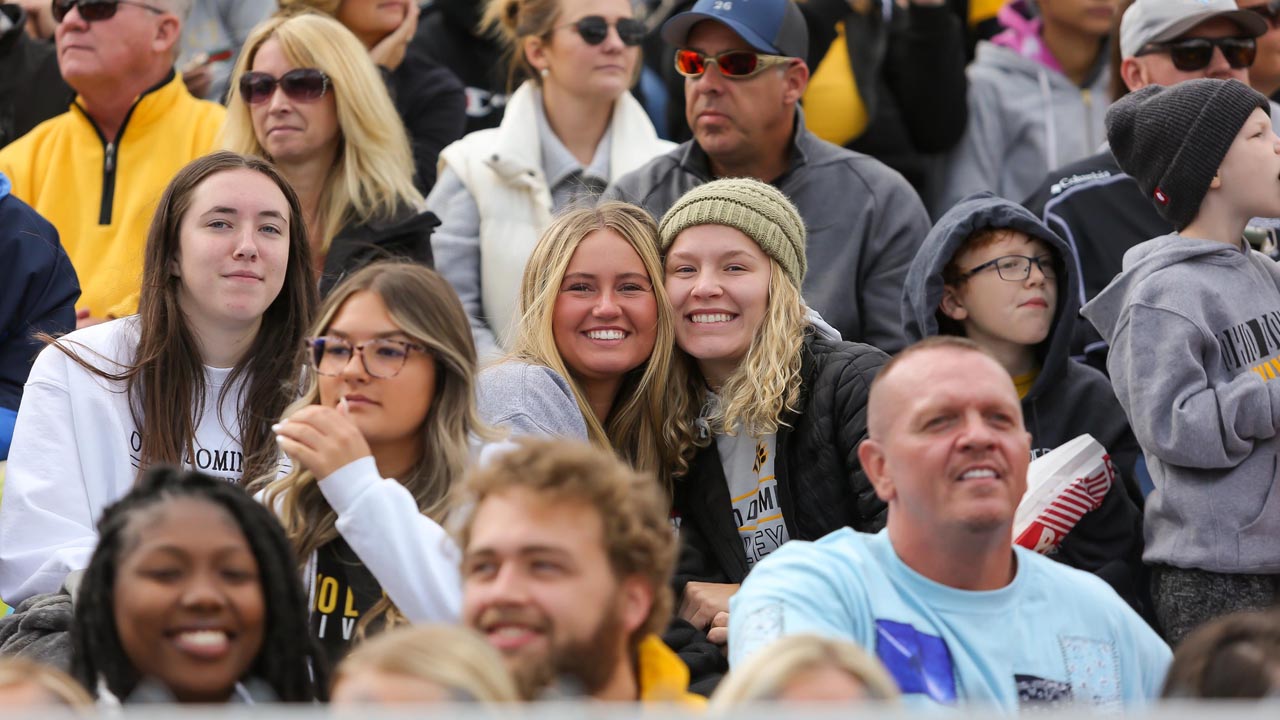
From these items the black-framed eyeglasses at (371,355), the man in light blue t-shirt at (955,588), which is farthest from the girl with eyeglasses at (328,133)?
the man in light blue t-shirt at (955,588)

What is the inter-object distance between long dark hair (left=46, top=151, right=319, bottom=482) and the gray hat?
2891mm

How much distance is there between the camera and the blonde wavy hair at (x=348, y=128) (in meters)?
5.66

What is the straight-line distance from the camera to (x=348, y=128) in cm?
570

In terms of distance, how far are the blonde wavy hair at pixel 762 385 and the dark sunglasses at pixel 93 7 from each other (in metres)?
2.66

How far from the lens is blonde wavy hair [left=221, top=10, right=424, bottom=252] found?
18.6 feet

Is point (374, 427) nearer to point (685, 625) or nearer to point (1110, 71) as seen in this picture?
point (685, 625)

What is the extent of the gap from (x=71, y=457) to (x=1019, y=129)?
412 cm

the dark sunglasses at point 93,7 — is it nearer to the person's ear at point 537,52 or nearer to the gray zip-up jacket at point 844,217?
the person's ear at point 537,52

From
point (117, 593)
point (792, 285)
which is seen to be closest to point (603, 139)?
point (792, 285)

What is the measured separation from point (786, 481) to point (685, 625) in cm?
52

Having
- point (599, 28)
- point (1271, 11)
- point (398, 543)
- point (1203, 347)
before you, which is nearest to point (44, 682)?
point (398, 543)

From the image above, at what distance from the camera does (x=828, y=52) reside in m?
6.95

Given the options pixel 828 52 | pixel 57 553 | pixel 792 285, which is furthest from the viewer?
pixel 828 52

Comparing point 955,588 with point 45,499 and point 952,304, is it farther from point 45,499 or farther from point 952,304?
point 45,499
